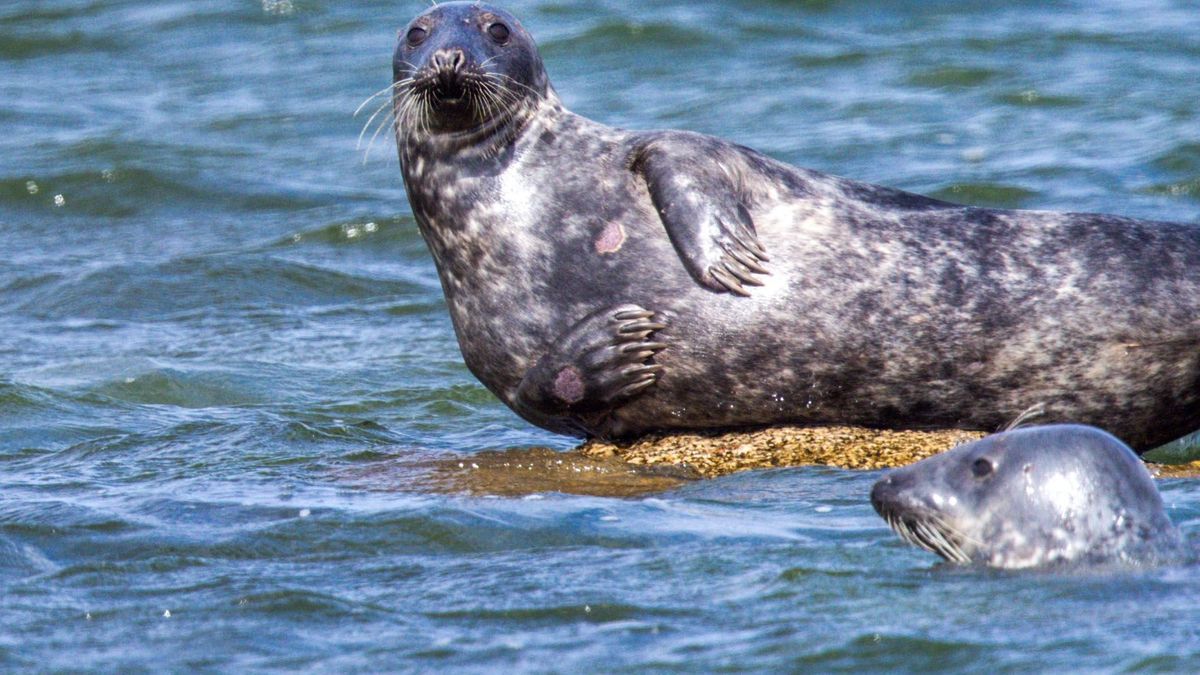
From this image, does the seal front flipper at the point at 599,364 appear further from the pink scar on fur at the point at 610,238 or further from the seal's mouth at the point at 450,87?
the seal's mouth at the point at 450,87

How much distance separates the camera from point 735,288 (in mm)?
7004

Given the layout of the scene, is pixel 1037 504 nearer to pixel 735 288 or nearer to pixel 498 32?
pixel 735 288

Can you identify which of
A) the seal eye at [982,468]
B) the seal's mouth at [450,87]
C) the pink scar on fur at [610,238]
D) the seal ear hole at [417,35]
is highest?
the seal ear hole at [417,35]

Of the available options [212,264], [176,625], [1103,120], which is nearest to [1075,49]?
[1103,120]

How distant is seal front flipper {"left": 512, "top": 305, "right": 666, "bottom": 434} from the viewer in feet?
23.2

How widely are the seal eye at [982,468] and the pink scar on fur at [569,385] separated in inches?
72.3

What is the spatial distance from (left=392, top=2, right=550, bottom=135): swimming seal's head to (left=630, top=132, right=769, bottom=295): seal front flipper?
23.1 inches

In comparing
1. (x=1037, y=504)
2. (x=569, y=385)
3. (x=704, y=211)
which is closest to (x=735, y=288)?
(x=704, y=211)

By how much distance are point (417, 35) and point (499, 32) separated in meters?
0.29

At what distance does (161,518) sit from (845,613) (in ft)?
7.81

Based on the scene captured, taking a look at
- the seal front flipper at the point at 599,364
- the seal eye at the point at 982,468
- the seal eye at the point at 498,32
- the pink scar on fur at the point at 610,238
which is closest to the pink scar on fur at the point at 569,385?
the seal front flipper at the point at 599,364

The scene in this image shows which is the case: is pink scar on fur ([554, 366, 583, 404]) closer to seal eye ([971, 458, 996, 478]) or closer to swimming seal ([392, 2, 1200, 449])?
swimming seal ([392, 2, 1200, 449])

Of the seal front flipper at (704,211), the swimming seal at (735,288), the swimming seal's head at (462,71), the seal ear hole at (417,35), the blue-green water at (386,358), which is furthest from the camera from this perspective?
the seal ear hole at (417,35)

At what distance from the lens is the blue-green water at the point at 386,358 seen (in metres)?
5.06
